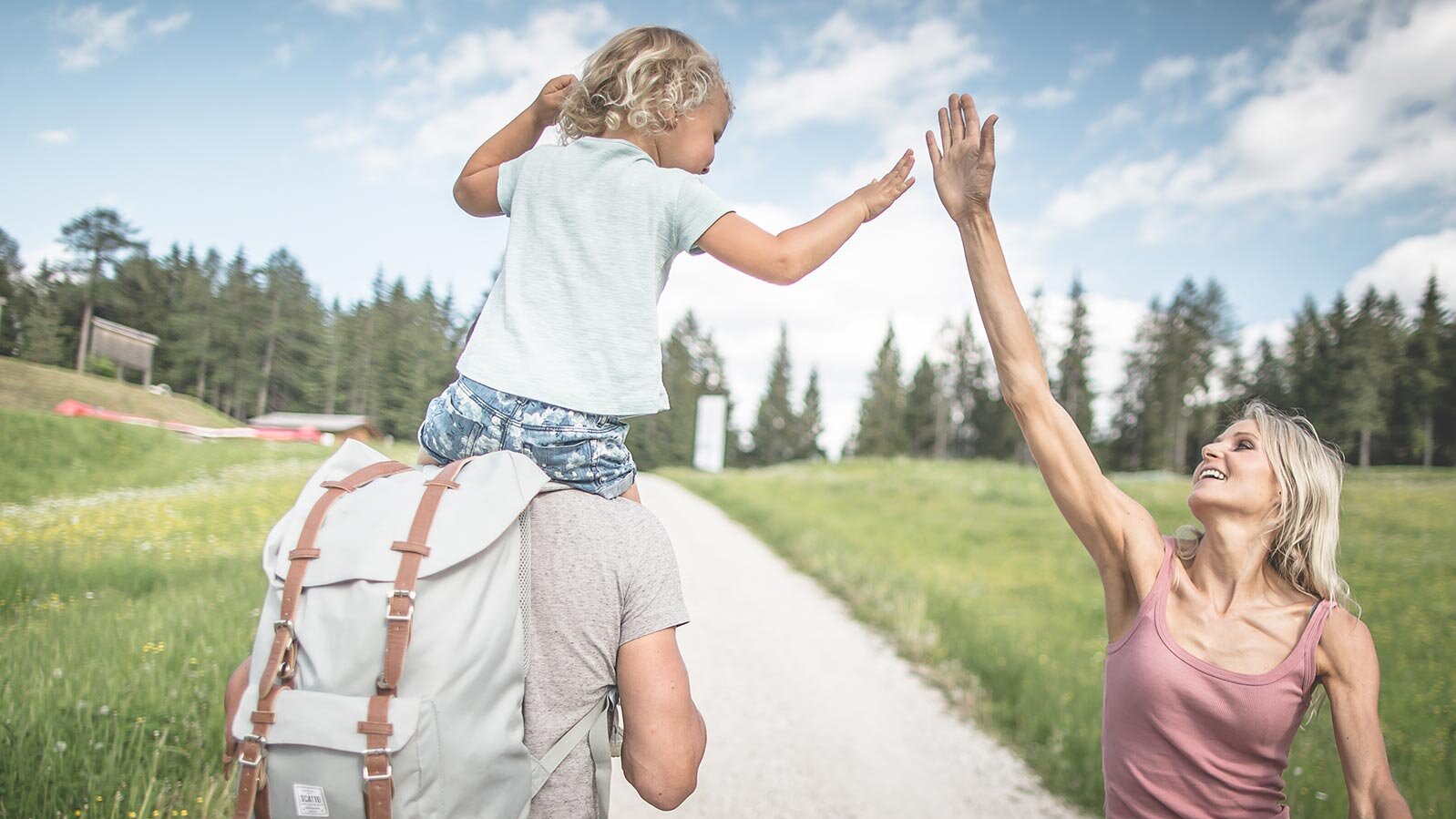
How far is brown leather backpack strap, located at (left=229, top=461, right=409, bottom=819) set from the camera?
1291mm

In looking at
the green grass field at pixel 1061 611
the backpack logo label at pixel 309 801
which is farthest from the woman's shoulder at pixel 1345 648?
the backpack logo label at pixel 309 801

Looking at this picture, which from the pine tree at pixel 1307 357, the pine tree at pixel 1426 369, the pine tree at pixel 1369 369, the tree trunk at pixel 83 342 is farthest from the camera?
the pine tree at pixel 1307 357

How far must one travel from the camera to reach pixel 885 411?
6881cm

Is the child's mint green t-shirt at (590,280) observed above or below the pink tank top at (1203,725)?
above

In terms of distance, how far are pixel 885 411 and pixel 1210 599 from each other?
67655 mm

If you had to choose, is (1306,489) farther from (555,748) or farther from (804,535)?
(804,535)

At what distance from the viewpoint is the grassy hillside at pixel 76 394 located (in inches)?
138

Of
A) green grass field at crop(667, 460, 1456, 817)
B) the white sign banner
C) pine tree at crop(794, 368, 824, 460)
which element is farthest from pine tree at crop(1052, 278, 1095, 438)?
green grass field at crop(667, 460, 1456, 817)

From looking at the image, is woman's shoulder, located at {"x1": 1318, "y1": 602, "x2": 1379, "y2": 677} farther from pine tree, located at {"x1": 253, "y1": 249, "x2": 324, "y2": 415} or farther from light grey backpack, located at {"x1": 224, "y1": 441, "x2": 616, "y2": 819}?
pine tree, located at {"x1": 253, "y1": 249, "x2": 324, "y2": 415}

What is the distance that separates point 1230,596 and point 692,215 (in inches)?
78.6

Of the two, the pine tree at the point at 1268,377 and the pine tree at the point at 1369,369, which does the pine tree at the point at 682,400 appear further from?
the pine tree at the point at 1369,369

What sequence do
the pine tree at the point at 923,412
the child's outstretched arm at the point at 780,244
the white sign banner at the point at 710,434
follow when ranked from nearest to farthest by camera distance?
1. the child's outstretched arm at the point at 780,244
2. the white sign banner at the point at 710,434
3. the pine tree at the point at 923,412

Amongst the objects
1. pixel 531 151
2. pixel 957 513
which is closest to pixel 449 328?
pixel 531 151

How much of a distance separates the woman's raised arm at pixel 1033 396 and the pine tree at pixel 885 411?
216ft
